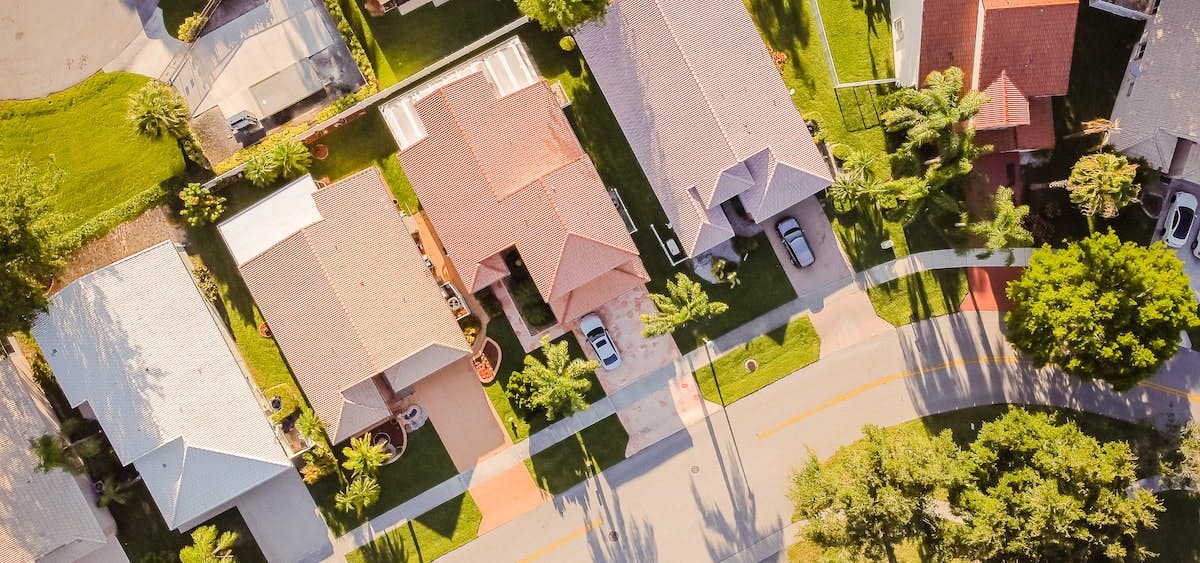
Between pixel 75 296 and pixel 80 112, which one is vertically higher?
pixel 80 112

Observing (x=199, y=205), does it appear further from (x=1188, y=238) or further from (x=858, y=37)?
(x=1188, y=238)

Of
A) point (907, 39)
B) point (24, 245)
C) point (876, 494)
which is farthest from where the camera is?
point (907, 39)

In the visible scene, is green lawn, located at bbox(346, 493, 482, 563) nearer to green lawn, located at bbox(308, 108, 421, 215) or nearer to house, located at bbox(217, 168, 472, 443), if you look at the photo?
house, located at bbox(217, 168, 472, 443)

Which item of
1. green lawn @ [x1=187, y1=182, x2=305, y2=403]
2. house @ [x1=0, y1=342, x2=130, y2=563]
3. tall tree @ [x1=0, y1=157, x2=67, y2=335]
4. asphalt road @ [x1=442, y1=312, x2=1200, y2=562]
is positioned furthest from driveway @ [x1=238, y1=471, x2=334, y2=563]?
tall tree @ [x1=0, y1=157, x2=67, y2=335]

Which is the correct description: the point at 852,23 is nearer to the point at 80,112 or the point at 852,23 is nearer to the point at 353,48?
the point at 353,48

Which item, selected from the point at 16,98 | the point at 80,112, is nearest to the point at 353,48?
the point at 80,112

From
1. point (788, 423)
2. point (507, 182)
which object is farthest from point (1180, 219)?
point (507, 182)
